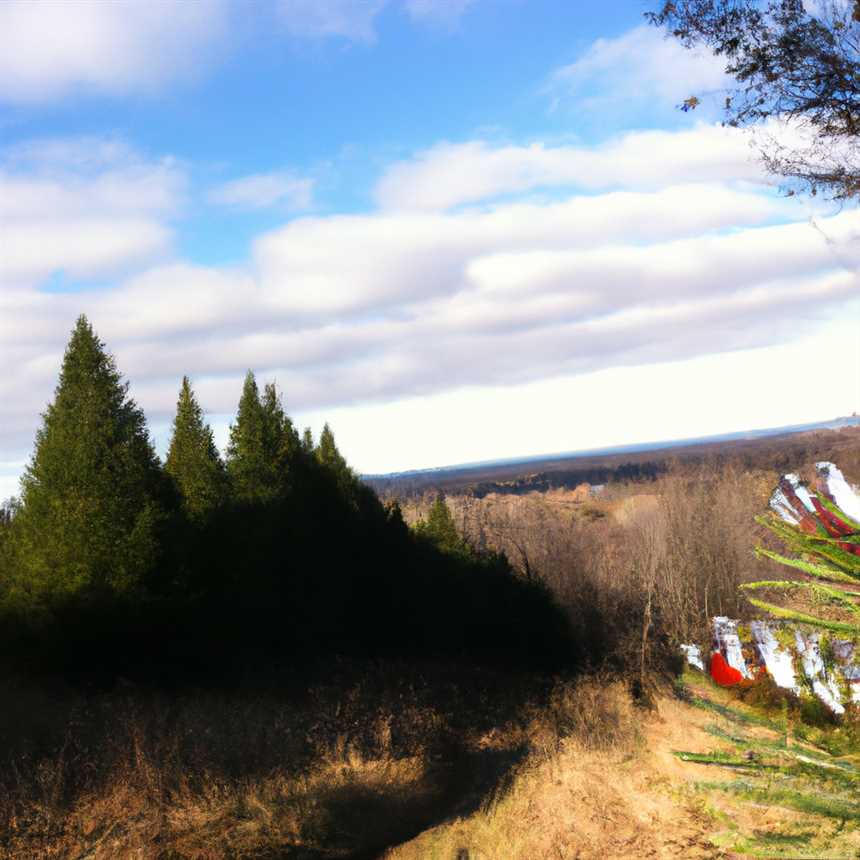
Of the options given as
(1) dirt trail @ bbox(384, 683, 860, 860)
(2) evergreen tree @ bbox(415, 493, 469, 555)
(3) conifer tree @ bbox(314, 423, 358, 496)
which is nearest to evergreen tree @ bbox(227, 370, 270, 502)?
(3) conifer tree @ bbox(314, 423, 358, 496)

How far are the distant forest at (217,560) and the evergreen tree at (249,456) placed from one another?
0.04m

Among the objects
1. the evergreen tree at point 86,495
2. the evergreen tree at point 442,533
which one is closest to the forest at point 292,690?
the evergreen tree at point 86,495

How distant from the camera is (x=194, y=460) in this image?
2358 centimetres

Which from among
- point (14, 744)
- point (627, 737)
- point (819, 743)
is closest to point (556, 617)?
point (627, 737)

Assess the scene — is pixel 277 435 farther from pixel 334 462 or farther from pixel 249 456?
pixel 334 462

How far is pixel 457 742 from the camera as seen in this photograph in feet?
65.5

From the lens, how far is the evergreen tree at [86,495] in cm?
1698

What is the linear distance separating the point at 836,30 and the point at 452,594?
2465 cm

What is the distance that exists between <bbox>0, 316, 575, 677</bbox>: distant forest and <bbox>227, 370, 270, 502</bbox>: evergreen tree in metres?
0.04

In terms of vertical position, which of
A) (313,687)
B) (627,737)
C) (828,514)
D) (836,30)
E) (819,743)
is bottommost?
(627,737)

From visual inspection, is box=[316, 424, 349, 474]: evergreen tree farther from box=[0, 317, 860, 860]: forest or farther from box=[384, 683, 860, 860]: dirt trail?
box=[384, 683, 860, 860]: dirt trail

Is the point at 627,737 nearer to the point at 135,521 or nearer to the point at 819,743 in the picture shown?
the point at 135,521

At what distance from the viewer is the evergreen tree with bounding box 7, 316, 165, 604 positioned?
55.7 feet

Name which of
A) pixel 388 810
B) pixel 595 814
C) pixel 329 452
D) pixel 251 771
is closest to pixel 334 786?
pixel 388 810
